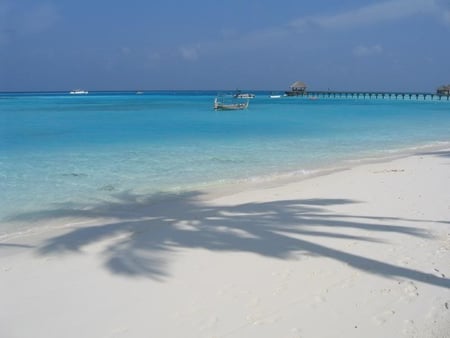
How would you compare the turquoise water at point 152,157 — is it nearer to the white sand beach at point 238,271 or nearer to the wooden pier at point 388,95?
the white sand beach at point 238,271

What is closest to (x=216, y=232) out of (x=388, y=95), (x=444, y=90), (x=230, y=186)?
(x=230, y=186)

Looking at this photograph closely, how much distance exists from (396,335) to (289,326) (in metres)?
0.80

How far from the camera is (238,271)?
4879 millimetres

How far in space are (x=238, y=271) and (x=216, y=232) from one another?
157 cm

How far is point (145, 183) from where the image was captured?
11.2 metres

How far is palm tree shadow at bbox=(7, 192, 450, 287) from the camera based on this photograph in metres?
5.18

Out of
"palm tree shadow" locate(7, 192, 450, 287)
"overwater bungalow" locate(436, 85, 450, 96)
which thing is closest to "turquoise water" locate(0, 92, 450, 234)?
"palm tree shadow" locate(7, 192, 450, 287)

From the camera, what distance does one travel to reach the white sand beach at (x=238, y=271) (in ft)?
12.5

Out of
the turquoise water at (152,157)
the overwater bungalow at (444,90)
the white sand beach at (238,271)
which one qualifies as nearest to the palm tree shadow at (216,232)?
the white sand beach at (238,271)

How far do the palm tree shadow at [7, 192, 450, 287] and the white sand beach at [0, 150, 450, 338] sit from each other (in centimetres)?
2

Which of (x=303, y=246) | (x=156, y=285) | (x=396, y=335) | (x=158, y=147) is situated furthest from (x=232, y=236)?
(x=158, y=147)

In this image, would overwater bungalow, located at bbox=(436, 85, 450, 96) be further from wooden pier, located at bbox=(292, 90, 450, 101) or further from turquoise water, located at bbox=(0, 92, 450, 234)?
turquoise water, located at bbox=(0, 92, 450, 234)

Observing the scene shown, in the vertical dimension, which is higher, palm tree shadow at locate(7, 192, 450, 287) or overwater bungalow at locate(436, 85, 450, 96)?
overwater bungalow at locate(436, 85, 450, 96)

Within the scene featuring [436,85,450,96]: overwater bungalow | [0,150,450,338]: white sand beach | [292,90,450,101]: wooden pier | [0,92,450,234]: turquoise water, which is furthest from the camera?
[292,90,450,101]: wooden pier
